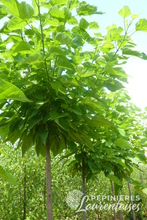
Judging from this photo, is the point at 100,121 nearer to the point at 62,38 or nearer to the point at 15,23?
the point at 62,38

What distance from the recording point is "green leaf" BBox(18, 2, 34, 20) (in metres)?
0.90

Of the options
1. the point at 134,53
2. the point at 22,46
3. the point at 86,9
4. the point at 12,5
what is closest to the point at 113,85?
the point at 134,53

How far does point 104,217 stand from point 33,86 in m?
11.6

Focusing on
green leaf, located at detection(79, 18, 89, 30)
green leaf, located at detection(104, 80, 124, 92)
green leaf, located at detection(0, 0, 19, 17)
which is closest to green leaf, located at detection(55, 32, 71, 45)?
green leaf, located at detection(0, 0, 19, 17)

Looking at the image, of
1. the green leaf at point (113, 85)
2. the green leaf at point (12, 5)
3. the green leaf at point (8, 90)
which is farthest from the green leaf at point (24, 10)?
the green leaf at point (113, 85)

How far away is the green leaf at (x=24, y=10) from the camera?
90 cm

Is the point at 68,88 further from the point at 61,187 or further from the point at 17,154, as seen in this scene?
the point at 61,187

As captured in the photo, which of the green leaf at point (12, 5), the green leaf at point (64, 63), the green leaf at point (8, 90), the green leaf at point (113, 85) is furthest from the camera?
the green leaf at point (113, 85)

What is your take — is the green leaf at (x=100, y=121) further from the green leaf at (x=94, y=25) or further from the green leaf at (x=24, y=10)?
the green leaf at (x=24, y=10)

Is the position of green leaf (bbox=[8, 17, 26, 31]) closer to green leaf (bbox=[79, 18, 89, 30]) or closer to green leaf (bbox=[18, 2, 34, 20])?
green leaf (bbox=[18, 2, 34, 20])

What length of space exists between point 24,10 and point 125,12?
1.96 ft

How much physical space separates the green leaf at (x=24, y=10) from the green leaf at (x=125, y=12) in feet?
1.79

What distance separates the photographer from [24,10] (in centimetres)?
91

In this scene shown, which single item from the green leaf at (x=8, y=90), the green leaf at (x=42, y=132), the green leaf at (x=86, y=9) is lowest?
the green leaf at (x=42, y=132)
